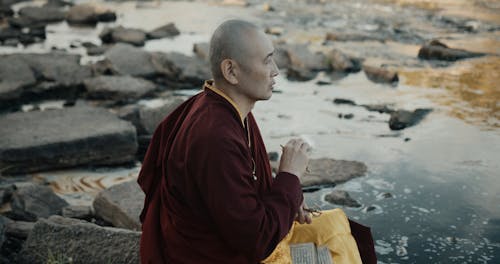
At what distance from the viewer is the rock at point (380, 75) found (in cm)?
921

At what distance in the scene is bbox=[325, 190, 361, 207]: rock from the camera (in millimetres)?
5211

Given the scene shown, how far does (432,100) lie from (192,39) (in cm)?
602

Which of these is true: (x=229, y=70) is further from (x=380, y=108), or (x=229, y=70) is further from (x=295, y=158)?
(x=380, y=108)

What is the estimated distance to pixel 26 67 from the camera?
29.9 ft

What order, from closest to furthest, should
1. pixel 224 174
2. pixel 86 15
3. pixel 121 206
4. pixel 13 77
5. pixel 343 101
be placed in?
pixel 224 174 < pixel 121 206 < pixel 343 101 < pixel 13 77 < pixel 86 15

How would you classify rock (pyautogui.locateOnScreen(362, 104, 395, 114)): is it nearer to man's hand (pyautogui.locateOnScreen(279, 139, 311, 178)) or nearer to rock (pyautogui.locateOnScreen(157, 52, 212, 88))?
rock (pyautogui.locateOnScreen(157, 52, 212, 88))

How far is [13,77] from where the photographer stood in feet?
28.8

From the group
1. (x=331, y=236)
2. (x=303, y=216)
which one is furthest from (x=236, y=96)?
(x=331, y=236)

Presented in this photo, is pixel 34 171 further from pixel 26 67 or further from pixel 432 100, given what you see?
pixel 432 100

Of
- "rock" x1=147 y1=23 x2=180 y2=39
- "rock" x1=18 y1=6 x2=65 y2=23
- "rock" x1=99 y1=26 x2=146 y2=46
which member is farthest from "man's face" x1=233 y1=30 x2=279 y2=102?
"rock" x1=18 y1=6 x2=65 y2=23

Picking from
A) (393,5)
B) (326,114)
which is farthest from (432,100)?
(393,5)

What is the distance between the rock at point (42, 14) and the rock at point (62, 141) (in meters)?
9.26

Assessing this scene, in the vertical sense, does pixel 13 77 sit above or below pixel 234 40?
below

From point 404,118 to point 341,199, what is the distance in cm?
237
